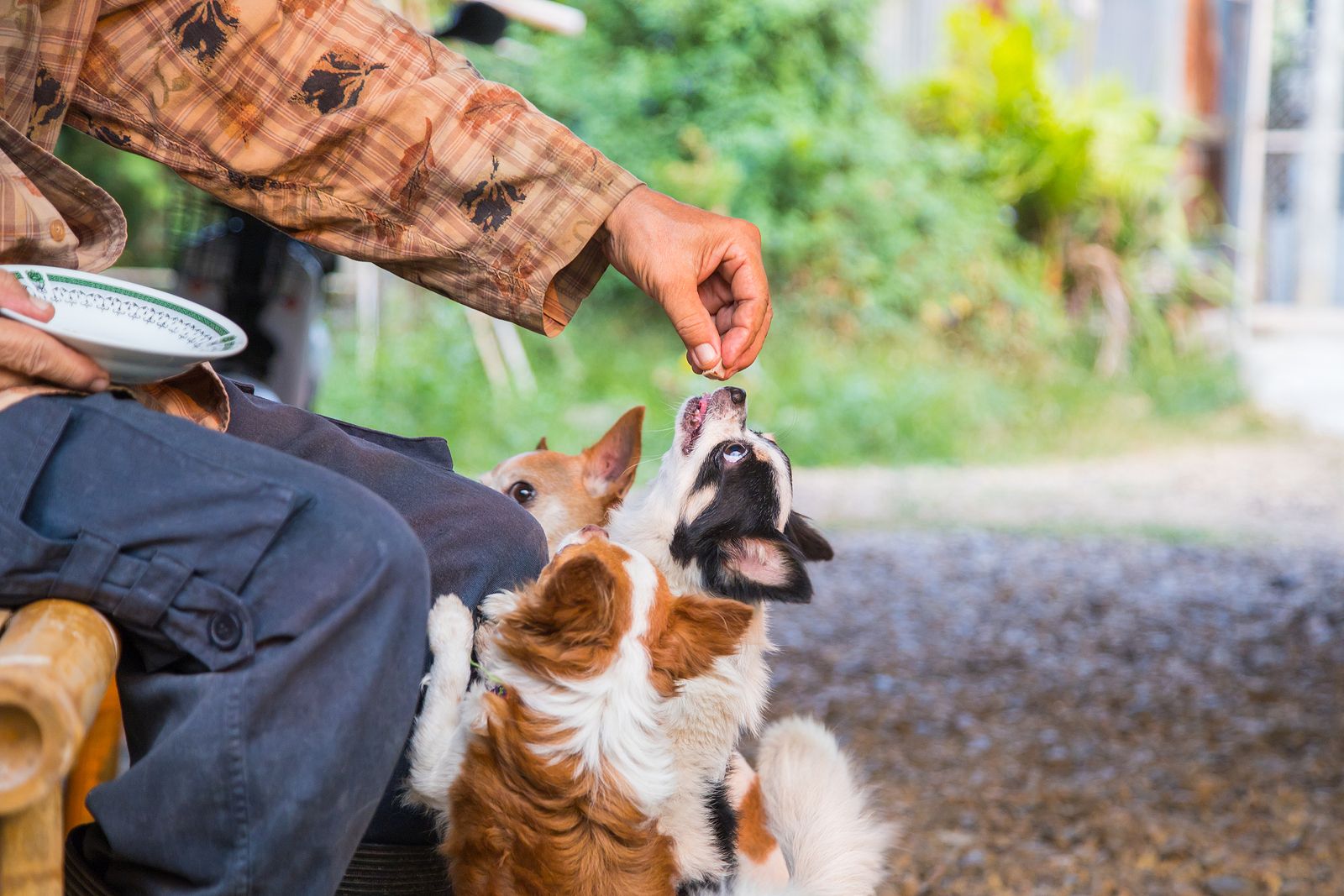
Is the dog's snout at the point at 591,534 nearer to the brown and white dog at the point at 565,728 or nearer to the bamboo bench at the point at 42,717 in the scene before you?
the brown and white dog at the point at 565,728

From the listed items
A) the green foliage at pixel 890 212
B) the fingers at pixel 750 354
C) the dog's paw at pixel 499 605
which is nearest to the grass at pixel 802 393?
the green foliage at pixel 890 212

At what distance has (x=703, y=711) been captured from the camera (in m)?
1.69

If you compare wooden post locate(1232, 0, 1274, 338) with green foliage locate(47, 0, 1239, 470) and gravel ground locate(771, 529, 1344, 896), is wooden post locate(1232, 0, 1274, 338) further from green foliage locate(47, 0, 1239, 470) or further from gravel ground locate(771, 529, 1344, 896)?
gravel ground locate(771, 529, 1344, 896)

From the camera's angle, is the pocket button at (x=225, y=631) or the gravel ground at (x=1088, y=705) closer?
the pocket button at (x=225, y=631)

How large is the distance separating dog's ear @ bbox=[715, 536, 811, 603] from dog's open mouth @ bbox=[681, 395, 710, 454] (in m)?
0.28

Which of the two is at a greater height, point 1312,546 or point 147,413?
point 147,413

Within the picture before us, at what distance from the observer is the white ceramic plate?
1151mm

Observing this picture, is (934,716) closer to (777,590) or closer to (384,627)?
(777,590)

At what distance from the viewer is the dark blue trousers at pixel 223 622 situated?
106 cm

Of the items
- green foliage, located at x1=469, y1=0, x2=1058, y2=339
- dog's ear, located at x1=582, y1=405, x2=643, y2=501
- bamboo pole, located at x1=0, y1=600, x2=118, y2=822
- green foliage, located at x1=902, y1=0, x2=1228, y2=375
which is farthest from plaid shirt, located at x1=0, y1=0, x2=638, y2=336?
green foliage, located at x1=902, y1=0, x2=1228, y2=375

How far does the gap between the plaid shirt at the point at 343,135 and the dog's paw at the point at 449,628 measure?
0.43 meters

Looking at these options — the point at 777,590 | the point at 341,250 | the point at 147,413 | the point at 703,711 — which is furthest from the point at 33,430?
the point at 777,590

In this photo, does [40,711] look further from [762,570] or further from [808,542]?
[808,542]

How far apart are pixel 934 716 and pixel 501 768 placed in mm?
2891
